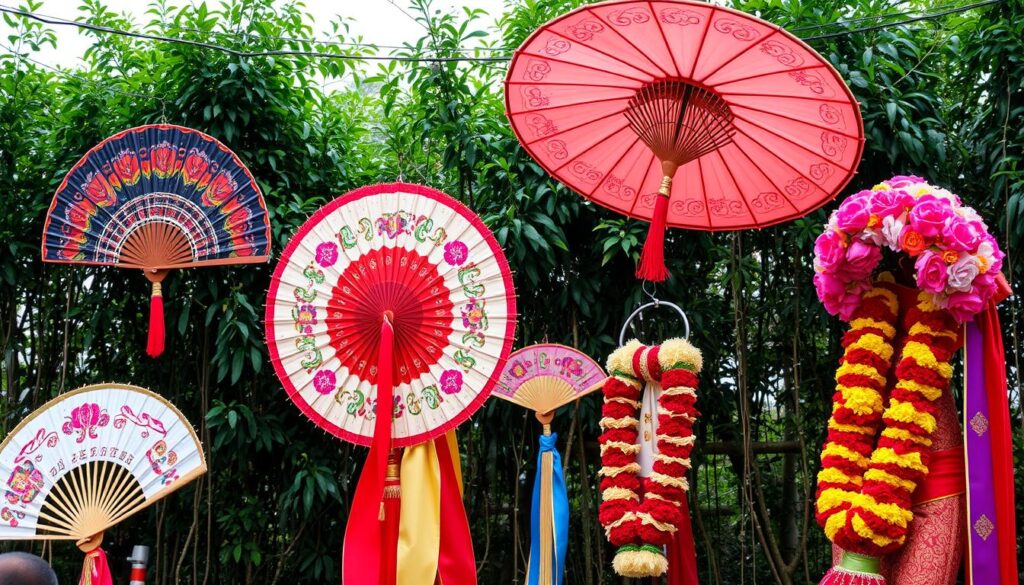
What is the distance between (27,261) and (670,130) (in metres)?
3.35

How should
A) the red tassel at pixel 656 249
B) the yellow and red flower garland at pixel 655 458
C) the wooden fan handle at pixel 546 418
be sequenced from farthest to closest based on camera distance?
the wooden fan handle at pixel 546 418, the red tassel at pixel 656 249, the yellow and red flower garland at pixel 655 458

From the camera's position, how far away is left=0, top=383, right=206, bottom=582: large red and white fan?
4.45m

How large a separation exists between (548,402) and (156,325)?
177cm

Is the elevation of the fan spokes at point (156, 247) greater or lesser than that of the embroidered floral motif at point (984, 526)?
greater

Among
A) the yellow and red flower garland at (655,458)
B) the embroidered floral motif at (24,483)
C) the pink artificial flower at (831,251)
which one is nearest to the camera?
the pink artificial flower at (831,251)

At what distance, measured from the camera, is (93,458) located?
4.51m

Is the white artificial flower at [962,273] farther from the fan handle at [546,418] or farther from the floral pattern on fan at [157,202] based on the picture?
the floral pattern on fan at [157,202]

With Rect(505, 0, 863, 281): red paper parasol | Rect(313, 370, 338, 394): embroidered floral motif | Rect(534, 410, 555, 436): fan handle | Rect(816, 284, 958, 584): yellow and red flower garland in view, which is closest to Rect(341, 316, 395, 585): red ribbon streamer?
Rect(313, 370, 338, 394): embroidered floral motif

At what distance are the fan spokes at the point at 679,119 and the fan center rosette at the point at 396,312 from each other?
723mm

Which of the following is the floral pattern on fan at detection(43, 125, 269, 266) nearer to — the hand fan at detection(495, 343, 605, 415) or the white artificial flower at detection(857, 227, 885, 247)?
the hand fan at detection(495, 343, 605, 415)

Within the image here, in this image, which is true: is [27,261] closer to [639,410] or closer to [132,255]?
[132,255]

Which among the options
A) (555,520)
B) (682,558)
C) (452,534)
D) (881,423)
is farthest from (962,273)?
(452,534)

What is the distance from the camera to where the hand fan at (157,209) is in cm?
484

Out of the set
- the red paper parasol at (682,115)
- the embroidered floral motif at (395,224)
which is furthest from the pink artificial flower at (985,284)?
the embroidered floral motif at (395,224)
